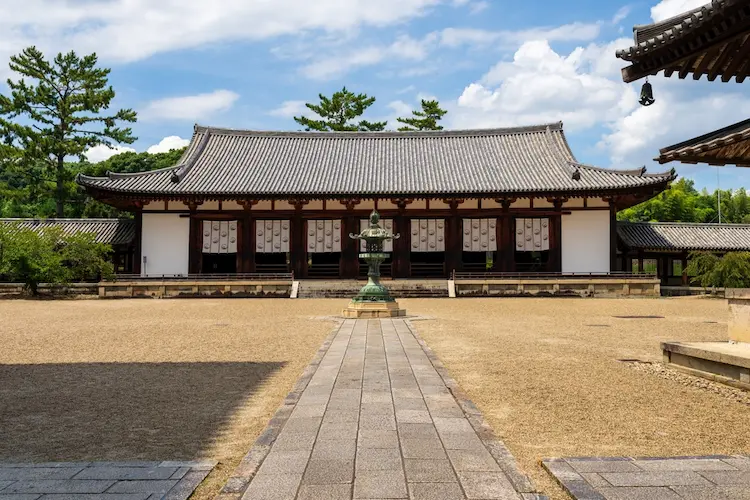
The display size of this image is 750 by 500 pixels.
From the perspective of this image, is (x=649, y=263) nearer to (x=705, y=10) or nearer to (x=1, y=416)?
(x=705, y=10)

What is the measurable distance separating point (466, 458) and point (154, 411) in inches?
122

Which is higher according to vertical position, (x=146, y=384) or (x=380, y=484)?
(x=380, y=484)

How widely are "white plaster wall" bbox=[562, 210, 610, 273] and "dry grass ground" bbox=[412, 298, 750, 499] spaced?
1151cm

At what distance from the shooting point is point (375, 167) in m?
27.8

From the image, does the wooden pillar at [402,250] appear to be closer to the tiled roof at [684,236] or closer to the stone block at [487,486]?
the tiled roof at [684,236]

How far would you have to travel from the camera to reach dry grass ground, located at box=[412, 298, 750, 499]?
4191 millimetres

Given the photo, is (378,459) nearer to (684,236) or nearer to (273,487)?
(273,487)

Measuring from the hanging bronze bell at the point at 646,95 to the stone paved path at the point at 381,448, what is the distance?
3162mm

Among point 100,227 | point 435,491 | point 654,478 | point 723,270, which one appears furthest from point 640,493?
point 100,227

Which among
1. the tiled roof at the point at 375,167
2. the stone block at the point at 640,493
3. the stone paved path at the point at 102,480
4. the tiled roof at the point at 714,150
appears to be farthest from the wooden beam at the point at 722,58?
the tiled roof at the point at 375,167

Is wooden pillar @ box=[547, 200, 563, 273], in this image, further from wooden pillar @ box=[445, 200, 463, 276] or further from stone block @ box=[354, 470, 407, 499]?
stone block @ box=[354, 470, 407, 499]

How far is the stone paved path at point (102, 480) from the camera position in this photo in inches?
123

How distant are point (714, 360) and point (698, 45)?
142 inches

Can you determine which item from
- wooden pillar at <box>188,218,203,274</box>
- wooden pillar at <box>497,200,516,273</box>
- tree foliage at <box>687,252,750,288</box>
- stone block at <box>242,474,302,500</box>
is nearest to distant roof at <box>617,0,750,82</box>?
stone block at <box>242,474,302,500</box>
